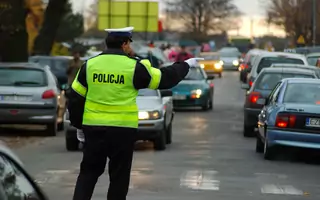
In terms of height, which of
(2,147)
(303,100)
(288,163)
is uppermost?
(2,147)

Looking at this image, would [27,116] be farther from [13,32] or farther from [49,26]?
[49,26]

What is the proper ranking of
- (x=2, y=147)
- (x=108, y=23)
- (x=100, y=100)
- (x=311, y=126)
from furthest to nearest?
(x=108, y=23), (x=311, y=126), (x=100, y=100), (x=2, y=147)

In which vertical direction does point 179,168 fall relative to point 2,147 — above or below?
below

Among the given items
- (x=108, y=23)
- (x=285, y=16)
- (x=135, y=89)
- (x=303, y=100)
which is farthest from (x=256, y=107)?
(x=285, y=16)

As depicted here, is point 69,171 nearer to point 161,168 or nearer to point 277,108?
point 161,168

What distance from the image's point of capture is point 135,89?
781 cm

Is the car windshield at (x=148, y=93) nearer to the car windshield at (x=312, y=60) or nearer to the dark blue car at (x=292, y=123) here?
the dark blue car at (x=292, y=123)

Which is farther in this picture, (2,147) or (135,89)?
(135,89)

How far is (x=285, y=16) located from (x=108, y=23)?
3262 centimetres

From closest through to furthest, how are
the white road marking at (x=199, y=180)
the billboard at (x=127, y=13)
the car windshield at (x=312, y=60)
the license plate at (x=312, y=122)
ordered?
the white road marking at (x=199, y=180) → the license plate at (x=312, y=122) → the car windshield at (x=312, y=60) → the billboard at (x=127, y=13)

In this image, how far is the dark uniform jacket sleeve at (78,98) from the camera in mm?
7876

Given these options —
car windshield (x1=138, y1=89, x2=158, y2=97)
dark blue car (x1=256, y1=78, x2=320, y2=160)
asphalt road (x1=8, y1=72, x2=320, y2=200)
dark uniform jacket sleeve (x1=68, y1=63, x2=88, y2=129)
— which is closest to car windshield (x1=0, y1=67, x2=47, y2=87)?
asphalt road (x1=8, y1=72, x2=320, y2=200)

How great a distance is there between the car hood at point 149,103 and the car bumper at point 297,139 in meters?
2.83

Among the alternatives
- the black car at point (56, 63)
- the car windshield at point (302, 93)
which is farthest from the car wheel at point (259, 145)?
the black car at point (56, 63)
